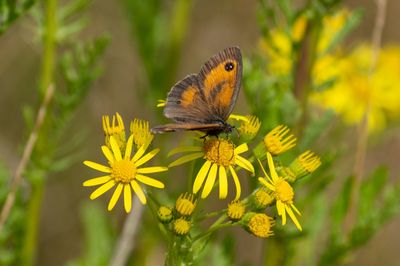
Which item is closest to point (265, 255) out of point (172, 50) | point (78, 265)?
point (78, 265)

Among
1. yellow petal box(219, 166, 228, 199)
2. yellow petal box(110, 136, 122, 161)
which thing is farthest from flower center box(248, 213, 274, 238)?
yellow petal box(110, 136, 122, 161)

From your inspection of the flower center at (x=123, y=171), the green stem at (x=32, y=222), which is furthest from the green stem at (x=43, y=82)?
the flower center at (x=123, y=171)

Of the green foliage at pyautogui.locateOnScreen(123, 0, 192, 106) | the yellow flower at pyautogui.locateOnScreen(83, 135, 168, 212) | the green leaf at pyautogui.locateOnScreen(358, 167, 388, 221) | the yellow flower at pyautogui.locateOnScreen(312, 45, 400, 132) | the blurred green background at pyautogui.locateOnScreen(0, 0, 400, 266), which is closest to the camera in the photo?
the yellow flower at pyautogui.locateOnScreen(83, 135, 168, 212)

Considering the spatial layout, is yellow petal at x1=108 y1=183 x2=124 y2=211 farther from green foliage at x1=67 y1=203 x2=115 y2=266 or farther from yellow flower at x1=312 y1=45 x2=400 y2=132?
yellow flower at x1=312 y1=45 x2=400 y2=132

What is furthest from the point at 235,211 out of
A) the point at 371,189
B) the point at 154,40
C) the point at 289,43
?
the point at 154,40

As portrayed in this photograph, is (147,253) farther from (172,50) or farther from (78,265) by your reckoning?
(172,50)

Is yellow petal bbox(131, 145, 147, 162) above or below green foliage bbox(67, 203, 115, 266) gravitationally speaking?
below

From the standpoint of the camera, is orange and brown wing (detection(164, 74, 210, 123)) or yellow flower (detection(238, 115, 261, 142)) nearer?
orange and brown wing (detection(164, 74, 210, 123))
